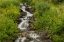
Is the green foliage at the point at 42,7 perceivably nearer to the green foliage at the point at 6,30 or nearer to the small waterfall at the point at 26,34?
the small waterfall at the point at 26,34

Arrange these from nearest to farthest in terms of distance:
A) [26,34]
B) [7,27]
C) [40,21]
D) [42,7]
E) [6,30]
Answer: [6,30]
[7,27]
[26,34]
[40,21]
[42,7]

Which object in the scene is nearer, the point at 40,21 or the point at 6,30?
the point at 6,30

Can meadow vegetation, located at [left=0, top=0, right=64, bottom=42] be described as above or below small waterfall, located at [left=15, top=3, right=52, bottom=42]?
above

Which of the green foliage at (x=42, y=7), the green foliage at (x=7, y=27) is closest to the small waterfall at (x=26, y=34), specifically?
the green foliage at (x=7, y=27)

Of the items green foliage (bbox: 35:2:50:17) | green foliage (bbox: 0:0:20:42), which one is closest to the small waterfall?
green foliage (bbox: 0:0:20:42)

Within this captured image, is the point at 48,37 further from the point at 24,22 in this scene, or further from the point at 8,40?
the point at 24,22

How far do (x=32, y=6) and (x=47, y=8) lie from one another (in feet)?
24.7

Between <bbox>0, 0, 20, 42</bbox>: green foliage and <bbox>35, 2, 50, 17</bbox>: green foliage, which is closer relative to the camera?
<bbox>0, 0, 20, 42</bbox>: green foliage

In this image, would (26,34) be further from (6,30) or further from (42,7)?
(42,7)

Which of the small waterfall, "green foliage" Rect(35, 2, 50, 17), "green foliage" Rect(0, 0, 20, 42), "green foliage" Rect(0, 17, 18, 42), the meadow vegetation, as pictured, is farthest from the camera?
"green foliage" Rect(35, 2, 50, 17)

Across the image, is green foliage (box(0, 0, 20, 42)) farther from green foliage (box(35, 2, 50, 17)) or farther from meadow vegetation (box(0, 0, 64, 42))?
green foliage (box(35, 2, 50, 17))

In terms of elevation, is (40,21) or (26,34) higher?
(40,21)

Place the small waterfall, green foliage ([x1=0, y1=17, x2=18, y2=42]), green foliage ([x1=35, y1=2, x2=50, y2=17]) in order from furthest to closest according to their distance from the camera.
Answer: green foliage ([x1=35, y1=2, x2=50, y2=17]) < the small waterfall < green foliage ([x1=0, y1=17, x2=18, y2=42])

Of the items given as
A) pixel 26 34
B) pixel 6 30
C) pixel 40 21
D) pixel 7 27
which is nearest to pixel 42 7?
pixel 40 21
